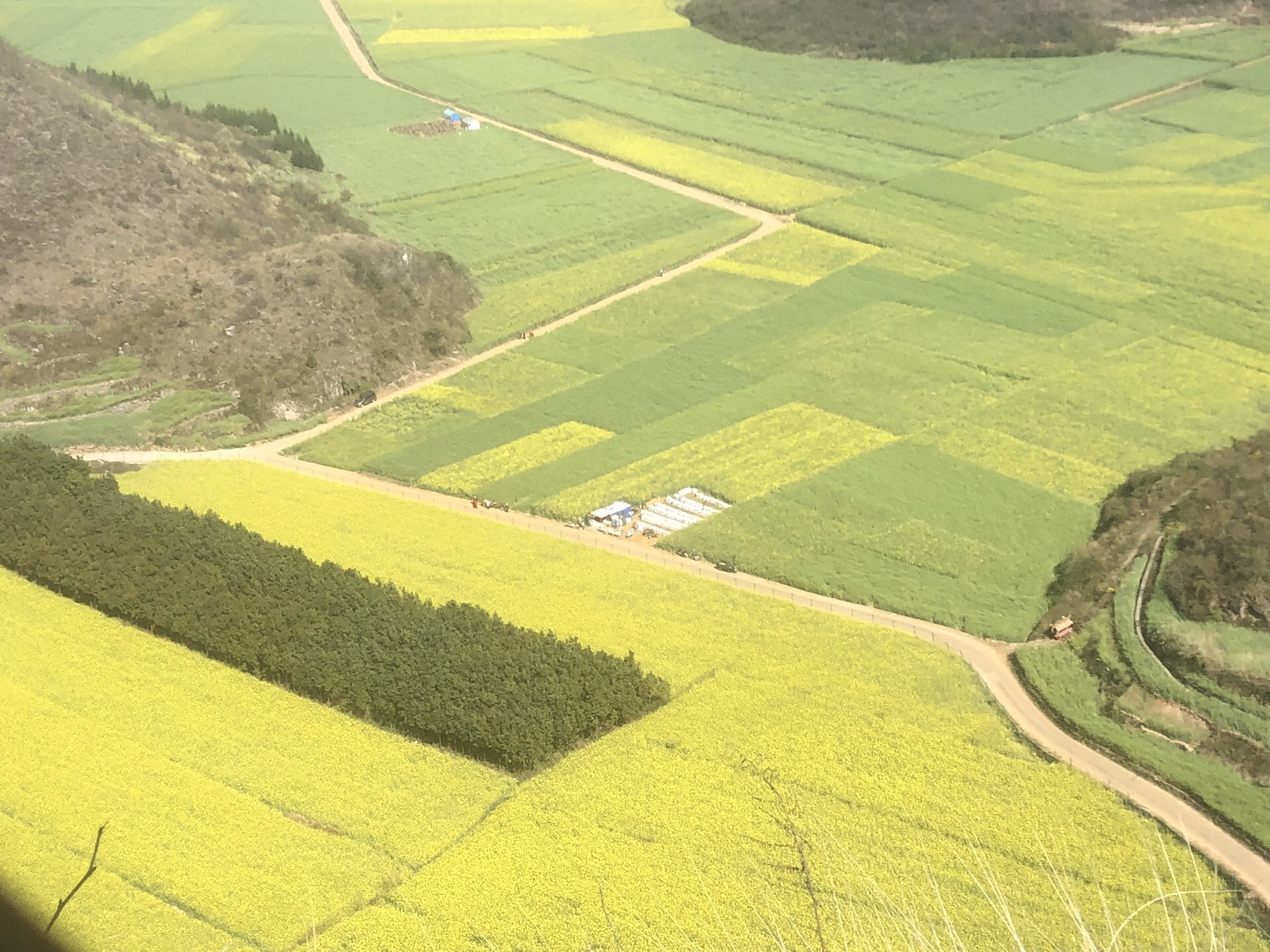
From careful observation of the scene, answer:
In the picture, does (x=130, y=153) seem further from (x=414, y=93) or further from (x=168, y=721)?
(x=168, y=721)

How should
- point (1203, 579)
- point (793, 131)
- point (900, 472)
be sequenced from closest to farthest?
1. point (1203, 579)
2. point (900, 472)
3. point (793, 131)

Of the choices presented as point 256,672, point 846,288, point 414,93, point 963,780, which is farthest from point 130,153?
point 963,780

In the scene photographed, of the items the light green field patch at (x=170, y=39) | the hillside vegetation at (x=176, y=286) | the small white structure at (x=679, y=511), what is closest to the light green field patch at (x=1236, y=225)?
the small white structure at (x=679, y=511)

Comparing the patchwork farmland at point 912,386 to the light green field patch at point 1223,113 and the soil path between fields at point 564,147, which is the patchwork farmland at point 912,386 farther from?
the light green field patch at point 1223,113

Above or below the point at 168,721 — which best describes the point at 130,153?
above

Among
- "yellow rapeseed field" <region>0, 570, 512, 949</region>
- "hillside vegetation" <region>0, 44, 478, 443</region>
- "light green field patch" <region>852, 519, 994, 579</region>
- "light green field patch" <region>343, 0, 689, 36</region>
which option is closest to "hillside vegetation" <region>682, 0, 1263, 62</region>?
"light green field patch" <region>343, 0, 689, 36</region>

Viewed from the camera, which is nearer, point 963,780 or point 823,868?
point 823,868

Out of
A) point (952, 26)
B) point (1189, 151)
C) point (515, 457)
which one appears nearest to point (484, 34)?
point (952, 26)
